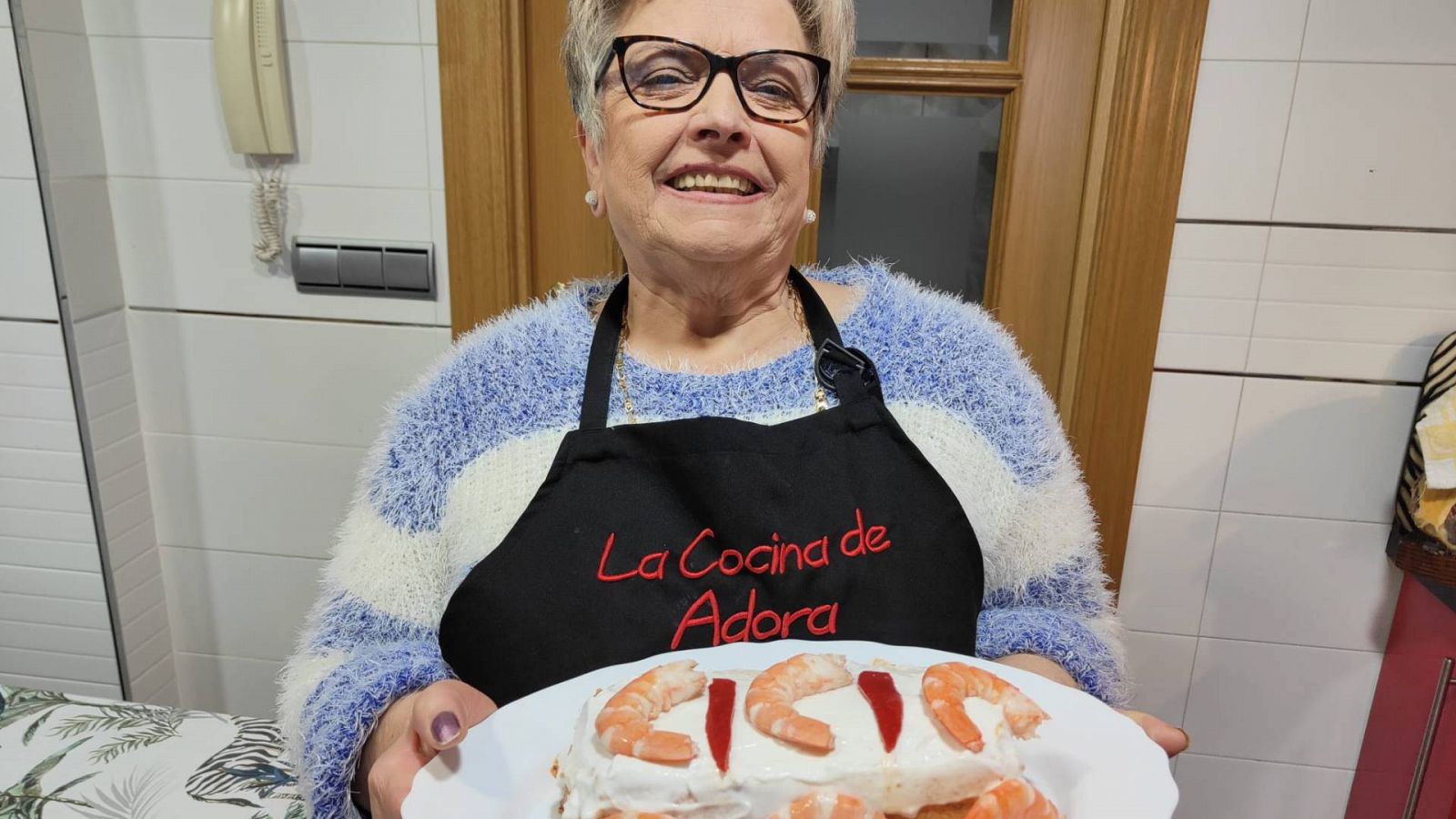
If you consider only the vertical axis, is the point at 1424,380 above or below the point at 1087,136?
below

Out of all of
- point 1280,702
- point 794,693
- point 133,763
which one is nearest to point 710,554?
point 794,693

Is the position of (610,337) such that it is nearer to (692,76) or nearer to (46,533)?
(692,76)

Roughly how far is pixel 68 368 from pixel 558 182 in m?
0.94

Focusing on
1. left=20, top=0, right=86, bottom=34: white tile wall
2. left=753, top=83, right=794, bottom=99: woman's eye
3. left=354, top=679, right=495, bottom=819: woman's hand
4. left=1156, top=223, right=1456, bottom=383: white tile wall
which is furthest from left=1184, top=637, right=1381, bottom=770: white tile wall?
left=20, top=0, right=86, bottom=34: white tile wall

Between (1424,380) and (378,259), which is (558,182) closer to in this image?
(378,259)

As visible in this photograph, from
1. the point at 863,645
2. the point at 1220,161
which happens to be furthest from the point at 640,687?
the point at 1220,161

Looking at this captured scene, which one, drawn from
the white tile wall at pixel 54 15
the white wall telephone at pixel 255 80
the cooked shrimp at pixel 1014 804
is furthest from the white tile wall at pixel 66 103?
the cooked shrimp at pixel 1014 804

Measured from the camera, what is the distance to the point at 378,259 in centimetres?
→ 150

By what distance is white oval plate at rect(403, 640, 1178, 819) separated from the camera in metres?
0.61

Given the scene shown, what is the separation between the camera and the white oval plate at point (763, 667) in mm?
607

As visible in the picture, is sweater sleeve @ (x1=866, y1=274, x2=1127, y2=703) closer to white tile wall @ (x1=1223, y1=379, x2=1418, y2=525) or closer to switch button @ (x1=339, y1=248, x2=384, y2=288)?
white tile wall @ (x1=1223, y1=379, x2=1418, y2=525)

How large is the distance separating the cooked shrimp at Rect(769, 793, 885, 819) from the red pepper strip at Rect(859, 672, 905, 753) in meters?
0.05

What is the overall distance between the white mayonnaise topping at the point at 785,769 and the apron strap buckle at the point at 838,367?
384mm

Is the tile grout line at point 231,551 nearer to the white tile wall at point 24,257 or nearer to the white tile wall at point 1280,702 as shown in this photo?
the white tile wall at point 24,257
